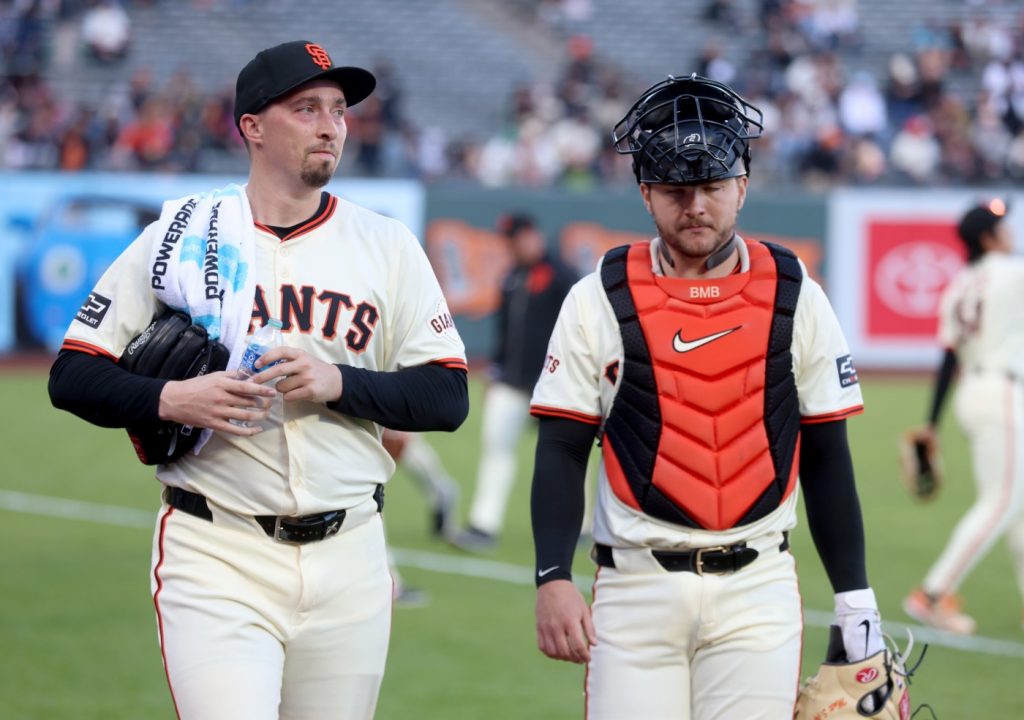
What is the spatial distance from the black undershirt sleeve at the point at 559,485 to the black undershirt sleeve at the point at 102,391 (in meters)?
1.02

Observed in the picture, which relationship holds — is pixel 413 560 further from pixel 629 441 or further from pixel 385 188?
pixel 385 188

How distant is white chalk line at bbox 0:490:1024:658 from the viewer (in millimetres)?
8719

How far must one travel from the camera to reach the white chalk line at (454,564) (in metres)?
8.72

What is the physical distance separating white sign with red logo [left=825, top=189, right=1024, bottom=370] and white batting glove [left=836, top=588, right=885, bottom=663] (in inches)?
772

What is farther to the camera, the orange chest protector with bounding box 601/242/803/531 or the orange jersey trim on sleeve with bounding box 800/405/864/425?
the orange jersey trim on sleeve with bounding box 800/405/864/425

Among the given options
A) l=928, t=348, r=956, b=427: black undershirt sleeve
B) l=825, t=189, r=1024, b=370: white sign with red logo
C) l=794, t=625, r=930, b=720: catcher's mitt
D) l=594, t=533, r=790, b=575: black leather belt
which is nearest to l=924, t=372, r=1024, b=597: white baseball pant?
l=928, t=348, r=956, b=427: black undershirt sleeve

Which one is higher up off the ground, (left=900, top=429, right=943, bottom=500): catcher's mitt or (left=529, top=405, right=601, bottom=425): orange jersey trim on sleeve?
(left=529, top=405, right=601, bottom=425): orange jersey trim on sleeve

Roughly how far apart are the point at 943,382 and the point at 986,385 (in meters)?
0.23

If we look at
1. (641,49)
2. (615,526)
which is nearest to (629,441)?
(615,526)

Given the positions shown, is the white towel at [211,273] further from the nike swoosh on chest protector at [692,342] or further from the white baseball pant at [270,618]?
the nike swoosh on chest protector at [692,342]

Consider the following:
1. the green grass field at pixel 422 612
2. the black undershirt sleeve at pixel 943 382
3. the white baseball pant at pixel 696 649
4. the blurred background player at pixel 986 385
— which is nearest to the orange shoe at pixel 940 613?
the blurred background player at pixel 986 385

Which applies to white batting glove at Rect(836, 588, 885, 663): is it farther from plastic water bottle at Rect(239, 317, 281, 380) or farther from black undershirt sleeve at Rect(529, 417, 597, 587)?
plastic water bottle at Rect(239, 317, 281, 380)

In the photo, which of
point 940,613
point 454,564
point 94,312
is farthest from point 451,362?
point 454,564

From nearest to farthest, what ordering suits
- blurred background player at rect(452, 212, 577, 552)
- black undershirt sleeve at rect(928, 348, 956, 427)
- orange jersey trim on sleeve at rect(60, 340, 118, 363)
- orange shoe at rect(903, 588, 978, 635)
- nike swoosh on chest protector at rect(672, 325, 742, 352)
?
nike swoosh on chest protector at rect(672, 325, 742, 352)
orange jersey trim on sleeve at rect(60, 340, 118, 363)
black undershirt sleeve at rect(928, 348, 956, 427)
orange shoe at rect(903, 588, 978, 635)
blurred background player at rect(452, 212, 577, 552)
